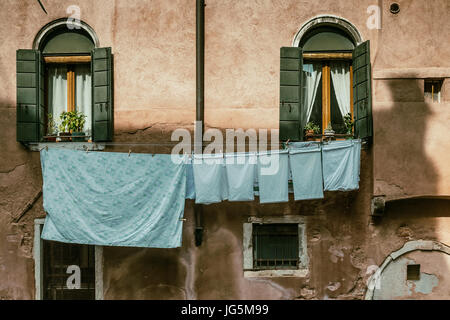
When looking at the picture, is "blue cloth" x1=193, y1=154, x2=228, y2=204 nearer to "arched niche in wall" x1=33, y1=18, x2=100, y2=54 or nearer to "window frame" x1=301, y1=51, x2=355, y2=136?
"window frame" x1=301, y1=51, x2=355, y2=136

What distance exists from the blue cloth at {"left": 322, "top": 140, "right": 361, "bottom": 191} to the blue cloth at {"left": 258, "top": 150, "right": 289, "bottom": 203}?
0.53 meters

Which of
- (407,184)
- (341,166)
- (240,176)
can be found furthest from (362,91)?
(240,176)

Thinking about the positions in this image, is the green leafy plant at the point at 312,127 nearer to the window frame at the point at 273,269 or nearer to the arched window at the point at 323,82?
the arched window at the point at 323,82

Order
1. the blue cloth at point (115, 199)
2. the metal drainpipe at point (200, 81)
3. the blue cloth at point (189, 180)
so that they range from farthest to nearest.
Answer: the metal drainpipe at point (200, 81) < the blue cloth at point (189, 180) < the blue cloth at point (115, 199)

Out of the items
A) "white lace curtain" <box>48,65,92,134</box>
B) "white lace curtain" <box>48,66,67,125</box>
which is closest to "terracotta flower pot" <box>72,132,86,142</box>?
"white lace curtain" <box>48,65,92,134</box>

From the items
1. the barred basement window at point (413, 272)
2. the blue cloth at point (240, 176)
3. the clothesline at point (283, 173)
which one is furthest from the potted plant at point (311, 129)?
the barred basement window at point (413, 272)

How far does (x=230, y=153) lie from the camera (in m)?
5.80

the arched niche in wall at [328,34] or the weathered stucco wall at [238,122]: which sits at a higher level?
the arched niche in wall at [328,34]

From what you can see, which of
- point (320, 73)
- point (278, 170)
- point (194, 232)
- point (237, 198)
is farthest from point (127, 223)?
point (320, 73)

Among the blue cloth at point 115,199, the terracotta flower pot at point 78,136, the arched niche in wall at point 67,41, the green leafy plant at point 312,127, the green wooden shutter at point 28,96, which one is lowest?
the blue cloth at point 115,199

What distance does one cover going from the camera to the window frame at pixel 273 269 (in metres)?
6.23
